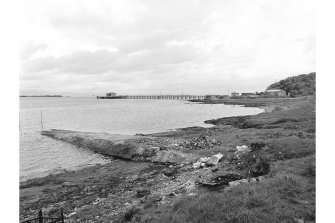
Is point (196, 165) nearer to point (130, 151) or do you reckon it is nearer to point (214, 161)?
point (214, 161)

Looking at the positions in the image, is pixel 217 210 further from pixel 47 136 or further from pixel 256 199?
pixel 47 136

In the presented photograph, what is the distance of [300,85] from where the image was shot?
497 ft

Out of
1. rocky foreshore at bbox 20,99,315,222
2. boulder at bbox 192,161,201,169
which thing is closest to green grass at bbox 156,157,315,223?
Answer: rocky foreshore at bbox 20,99,315,222

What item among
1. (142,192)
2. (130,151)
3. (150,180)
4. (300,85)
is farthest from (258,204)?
(300,85)

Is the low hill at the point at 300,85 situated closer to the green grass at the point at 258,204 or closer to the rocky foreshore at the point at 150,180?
the rocky foreshore at the point at 150,180

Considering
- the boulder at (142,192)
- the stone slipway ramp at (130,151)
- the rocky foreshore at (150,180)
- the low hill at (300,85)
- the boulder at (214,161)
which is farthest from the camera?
the low hill at (300,85)

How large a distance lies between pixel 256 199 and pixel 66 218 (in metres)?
9.38

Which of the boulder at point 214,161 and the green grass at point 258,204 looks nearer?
the green grass at point 258,204

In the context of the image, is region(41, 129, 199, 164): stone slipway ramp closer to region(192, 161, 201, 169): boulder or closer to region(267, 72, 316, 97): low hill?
region(192, 161, 201, 169): boulder

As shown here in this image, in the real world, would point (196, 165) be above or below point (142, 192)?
above

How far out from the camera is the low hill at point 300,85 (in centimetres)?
14252

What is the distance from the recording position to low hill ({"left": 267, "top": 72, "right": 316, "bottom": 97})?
143 meters

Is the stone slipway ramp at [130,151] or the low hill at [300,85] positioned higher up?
the low hill at [300,85]

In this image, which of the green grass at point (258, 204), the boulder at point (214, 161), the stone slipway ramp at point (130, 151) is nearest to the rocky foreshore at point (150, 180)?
the boulder at point (214, 161)
